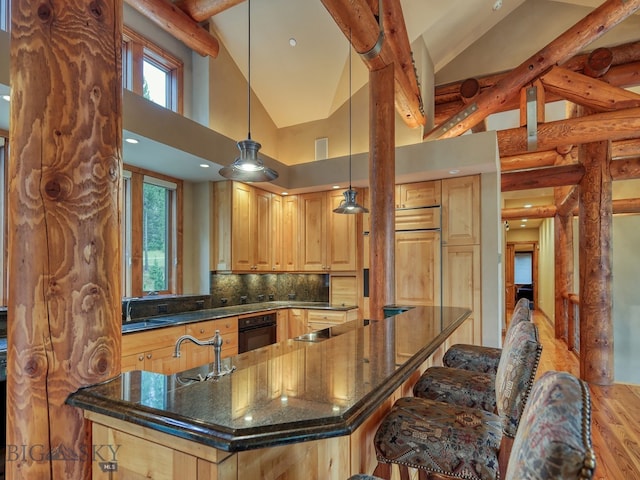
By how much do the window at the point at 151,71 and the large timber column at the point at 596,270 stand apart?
5.18 m

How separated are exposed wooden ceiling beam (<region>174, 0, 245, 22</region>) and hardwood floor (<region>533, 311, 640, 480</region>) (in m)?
4.47

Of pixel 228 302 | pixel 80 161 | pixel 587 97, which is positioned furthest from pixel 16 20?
pixel 587 97

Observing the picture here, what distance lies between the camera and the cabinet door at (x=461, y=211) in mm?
4012

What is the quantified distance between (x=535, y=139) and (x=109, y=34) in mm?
4337

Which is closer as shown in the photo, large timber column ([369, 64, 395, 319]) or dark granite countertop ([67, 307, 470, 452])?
dark granite countertop ([67, 307, 470, 452])

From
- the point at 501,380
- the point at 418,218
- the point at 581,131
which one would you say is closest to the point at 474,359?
the point at 501,380

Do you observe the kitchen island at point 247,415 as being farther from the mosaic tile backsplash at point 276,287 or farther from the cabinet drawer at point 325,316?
the mosaic tile backsplash at point 276,287

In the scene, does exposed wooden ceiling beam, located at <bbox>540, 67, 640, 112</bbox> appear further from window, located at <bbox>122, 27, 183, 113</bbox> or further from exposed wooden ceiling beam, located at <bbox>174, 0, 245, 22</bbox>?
window, located at <bbox>122, 27, 183, 113</bbox>

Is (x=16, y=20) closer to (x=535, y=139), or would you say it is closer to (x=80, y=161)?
(x=80, y=161)

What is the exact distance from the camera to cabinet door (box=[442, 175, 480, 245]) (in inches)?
158

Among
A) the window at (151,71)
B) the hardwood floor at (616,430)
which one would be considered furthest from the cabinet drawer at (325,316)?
the window at (151,71)

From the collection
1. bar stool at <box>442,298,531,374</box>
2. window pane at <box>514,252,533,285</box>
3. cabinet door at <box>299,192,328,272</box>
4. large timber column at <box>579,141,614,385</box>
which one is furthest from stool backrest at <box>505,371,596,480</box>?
window pane at <box>514,252,533,285</box>

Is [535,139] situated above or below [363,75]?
below

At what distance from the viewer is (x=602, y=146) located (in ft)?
15.3
